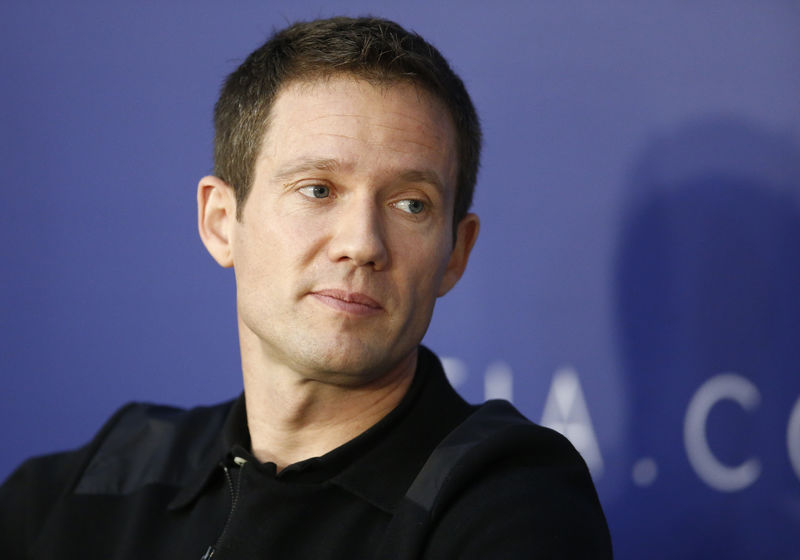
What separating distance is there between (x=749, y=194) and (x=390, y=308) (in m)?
0.67

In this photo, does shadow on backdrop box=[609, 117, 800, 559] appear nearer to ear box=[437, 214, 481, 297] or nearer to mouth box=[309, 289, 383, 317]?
ear box=[437, 214, 481, 297]

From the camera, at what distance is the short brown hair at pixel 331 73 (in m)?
1.20

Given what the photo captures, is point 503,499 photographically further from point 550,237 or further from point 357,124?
point 550,237

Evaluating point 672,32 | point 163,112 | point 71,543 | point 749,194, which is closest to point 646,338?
point 749,194

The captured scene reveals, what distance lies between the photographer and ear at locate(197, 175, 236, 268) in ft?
4.35

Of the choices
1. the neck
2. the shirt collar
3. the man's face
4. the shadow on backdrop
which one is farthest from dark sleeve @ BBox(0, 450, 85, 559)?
the shadow on backdrop

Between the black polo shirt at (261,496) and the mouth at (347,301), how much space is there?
161 mm

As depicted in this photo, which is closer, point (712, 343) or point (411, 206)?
point (411, 206)

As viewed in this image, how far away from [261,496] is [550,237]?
2.37 feet

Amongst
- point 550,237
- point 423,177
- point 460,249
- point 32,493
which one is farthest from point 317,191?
point 32,493

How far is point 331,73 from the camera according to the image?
1.20 metres

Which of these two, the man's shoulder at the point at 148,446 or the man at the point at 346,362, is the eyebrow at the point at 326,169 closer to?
the man at the point at 346,362

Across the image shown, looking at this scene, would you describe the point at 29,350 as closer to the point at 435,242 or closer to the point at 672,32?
the point at 435,242

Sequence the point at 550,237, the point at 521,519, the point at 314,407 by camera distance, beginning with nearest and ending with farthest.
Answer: the point at 521,519 → the point at 314,407 → the point at 550,237
